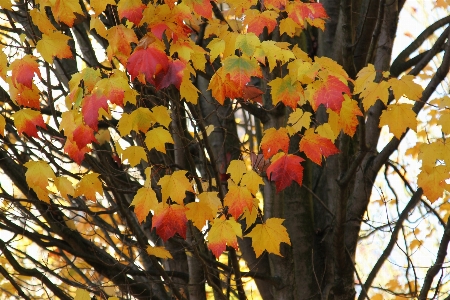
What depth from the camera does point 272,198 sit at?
2992 mm

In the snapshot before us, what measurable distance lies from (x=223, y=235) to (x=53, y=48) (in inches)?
43.8

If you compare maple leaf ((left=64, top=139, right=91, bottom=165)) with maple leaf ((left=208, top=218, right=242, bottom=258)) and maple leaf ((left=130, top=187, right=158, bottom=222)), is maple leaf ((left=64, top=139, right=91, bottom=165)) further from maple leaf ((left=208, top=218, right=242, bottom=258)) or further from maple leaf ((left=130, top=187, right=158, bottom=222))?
maple leaf ((left=208, top=218, right=242, bottom=258))

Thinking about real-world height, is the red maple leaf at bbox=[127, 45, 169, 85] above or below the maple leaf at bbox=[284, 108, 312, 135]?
below

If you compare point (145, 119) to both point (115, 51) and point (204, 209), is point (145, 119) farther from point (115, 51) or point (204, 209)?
point (204, 209)

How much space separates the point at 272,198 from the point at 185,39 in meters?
1.07

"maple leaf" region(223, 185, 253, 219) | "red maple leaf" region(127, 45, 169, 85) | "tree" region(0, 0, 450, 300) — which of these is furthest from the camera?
"maple leaf" region(223, 185, 253, 219)

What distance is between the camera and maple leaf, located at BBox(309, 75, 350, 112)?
2.18 meters

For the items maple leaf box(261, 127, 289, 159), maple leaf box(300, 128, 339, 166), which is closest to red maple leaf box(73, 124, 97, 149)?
maple leaf box(261, 127, 289, 159)

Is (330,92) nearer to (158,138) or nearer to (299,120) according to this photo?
(299,120)

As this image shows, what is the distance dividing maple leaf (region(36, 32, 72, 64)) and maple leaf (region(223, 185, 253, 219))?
0.93m

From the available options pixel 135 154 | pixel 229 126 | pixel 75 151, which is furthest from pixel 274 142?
pixel 229 126

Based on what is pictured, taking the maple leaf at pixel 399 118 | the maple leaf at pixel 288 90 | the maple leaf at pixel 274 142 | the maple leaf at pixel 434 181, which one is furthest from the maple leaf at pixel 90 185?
the maple leaf at pixel 434 181

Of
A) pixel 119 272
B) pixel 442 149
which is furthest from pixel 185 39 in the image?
pixel 119 272

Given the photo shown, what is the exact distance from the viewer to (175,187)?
2352 millimetres
